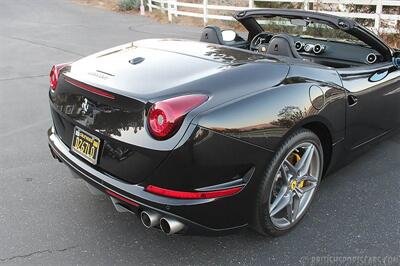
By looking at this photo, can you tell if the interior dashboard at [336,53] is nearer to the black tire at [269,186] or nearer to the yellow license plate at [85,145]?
the black tire at [269,186]

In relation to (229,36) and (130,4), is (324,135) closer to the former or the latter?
(229,36)

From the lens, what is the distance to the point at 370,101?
11.2ft

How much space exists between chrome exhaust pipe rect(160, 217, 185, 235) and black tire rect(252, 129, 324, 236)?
0.50 metres

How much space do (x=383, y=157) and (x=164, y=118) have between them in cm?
272

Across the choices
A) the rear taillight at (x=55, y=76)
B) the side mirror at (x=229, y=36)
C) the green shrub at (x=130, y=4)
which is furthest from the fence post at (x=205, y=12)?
the rear taillight at (x=55, y=76)

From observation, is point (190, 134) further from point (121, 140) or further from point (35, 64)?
point (35, 64)

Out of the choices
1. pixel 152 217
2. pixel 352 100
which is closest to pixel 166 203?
pixel 152 217

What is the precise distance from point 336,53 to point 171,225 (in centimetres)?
264

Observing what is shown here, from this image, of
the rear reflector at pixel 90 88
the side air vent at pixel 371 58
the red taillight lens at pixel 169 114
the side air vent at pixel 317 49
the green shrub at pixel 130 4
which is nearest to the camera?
the red taillight lens at pixel 169 114

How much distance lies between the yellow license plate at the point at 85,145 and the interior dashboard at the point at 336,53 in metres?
1.90

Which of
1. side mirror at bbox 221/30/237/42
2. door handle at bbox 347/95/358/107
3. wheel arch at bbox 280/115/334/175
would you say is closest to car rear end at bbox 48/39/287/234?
wheel arch at bbox 280/115/334/175

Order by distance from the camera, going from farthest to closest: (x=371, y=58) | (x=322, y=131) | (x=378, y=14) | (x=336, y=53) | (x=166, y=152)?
1. (x=378, y=14)
2. (x=336, y=53)
3. (x=371, y=58)
4. (x=322, y=131)
5. (x=166, y=152)

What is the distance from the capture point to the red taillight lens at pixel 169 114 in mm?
2293

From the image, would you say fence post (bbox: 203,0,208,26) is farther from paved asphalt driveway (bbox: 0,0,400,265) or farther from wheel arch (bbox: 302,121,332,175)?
wheel arch (bbox: 302,121,332,175)
